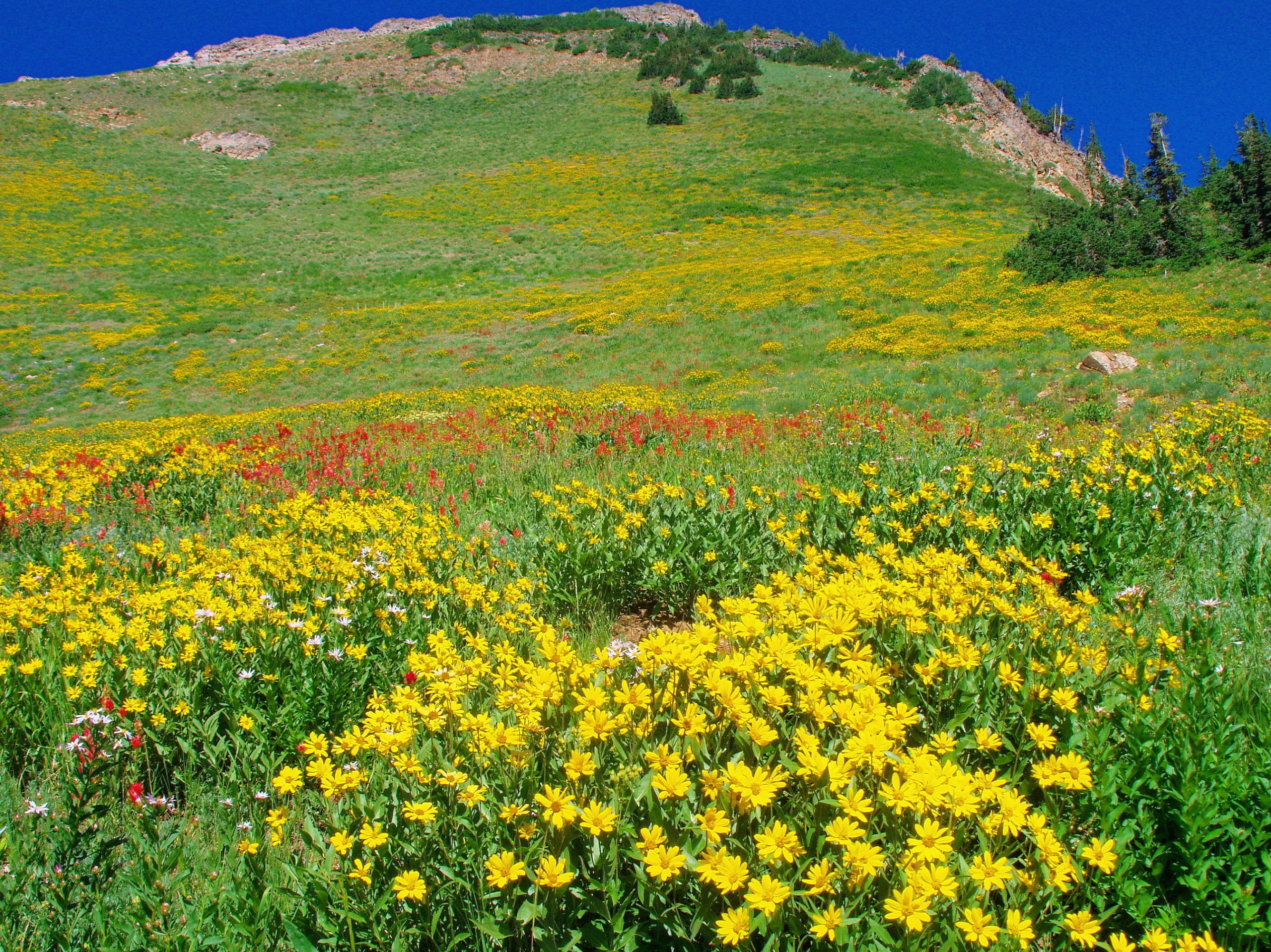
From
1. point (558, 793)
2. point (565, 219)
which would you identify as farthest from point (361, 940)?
point (565, 219)

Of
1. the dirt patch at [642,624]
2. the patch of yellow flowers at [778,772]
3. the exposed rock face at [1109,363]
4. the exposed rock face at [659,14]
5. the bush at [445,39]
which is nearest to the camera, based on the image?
the patch of yellow flowers at [778,772]

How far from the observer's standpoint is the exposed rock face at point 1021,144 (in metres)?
52.5

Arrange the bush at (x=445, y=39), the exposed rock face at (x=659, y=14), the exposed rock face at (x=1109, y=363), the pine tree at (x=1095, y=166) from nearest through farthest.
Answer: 1. the exposed rock face at (x=1109, y=363)
2. the pine tree at (x=1095, y=166)
3. the bush at (x=445, y=39)
4. the exposed rock face at (x=659, y=14)

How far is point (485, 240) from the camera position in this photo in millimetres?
40219

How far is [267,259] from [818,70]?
6143 centimetres

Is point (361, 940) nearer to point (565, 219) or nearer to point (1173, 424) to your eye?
point (1173, 424)

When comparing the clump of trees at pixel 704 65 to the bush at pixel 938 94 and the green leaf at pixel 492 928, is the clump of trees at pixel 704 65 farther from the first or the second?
the green leaf at pixel 492 928

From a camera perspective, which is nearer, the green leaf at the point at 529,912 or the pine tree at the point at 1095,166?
the green leaf at the point at 529,912

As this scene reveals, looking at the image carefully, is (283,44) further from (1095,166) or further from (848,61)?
(1095,166)

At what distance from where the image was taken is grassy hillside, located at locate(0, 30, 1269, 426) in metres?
16.7

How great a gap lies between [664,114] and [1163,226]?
159 feet

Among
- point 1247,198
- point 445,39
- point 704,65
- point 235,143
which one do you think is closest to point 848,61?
point 704,65

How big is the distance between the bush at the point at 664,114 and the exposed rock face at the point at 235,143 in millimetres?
33116

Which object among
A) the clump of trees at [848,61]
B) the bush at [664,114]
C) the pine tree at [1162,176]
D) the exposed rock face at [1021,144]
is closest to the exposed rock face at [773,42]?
the clump of trees at [848,61]
